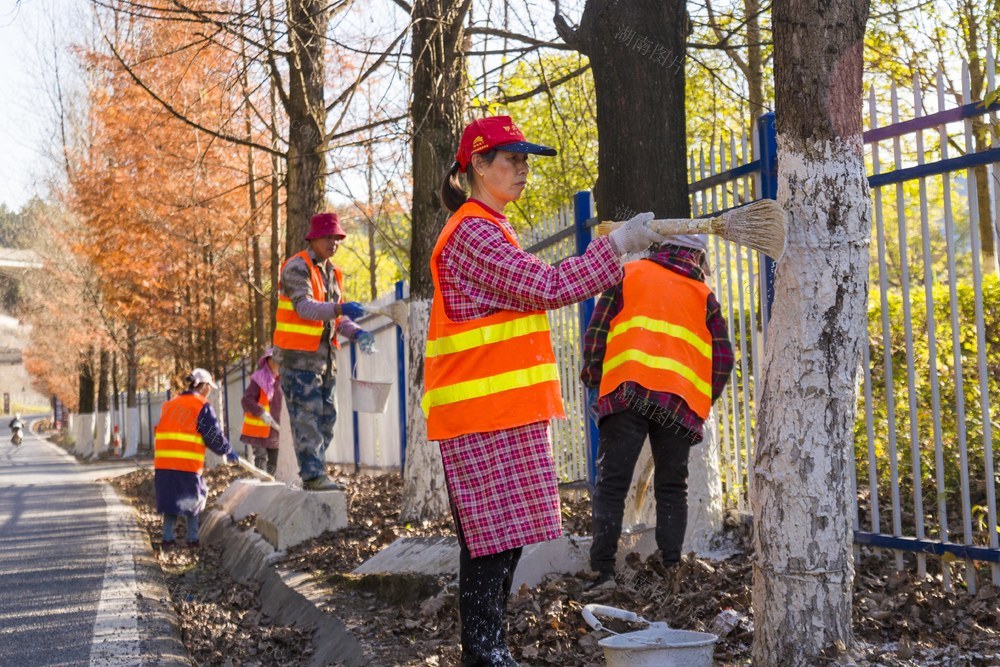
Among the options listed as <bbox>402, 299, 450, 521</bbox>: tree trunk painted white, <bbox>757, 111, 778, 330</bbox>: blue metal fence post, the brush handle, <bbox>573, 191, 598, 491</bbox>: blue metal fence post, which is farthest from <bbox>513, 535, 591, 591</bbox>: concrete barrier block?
<bbox>402, 299, 450, 521</bbox>: tree trunk painted white

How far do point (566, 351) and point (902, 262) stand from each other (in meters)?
3.43

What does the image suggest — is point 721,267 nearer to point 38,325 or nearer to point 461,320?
point 461,320

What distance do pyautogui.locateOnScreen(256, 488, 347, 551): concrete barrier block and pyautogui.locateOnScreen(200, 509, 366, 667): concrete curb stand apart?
12cm

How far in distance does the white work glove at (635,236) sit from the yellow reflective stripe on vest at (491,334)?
1.29ft

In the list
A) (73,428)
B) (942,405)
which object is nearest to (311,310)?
(942,405)

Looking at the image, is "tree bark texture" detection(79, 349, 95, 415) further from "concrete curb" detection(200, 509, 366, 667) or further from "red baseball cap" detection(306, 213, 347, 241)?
"red baseball cap" detection(306, 213, 347, 241)

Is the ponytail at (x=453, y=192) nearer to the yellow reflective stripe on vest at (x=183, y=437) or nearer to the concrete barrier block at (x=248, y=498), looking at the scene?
the concrete barrier block at (x=248, y=498)

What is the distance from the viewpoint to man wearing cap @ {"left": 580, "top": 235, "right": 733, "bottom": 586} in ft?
16.7

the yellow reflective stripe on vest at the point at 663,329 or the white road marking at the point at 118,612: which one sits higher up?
the yellow reflective stripe on vest at the point at 663,329

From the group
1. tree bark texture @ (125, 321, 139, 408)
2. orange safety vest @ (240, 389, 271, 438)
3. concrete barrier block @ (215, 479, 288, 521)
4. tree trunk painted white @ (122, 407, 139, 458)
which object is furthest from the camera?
tree trunk painted white @ (122, 407, 139, 458)

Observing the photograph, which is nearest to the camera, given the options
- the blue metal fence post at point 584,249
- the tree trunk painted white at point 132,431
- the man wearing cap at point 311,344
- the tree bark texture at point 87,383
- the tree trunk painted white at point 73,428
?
the blue metal fence post at point 584,249

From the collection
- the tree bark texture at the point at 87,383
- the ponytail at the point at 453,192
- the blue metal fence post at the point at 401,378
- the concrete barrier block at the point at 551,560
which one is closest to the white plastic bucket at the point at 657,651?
the ponytail at the point at 453,192

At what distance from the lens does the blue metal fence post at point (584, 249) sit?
715 cm

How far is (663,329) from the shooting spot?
5098mm
